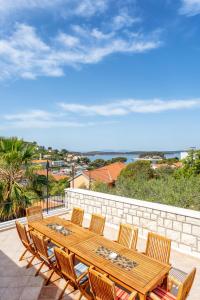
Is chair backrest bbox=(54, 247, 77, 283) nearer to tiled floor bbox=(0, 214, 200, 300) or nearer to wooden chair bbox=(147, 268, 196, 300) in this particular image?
tiled floor bbox=(0, 214, 200, 300)

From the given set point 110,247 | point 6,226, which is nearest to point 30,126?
point 6,226

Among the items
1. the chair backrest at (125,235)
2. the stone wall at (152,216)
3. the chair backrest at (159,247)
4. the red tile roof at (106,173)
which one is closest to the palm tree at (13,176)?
the stone wall at (152,216)

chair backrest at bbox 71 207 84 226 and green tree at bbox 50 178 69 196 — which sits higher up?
chair backrest at bbox 71 207 84 226

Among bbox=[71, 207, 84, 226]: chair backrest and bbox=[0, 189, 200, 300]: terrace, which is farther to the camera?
bbox=[71, 207, 84, 226]: chair backrest

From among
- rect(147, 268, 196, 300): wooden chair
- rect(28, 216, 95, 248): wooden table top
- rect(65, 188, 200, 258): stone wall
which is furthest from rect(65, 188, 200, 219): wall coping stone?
rect(147, 268, 196, 300): wooden chair

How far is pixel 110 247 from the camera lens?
3443 mm

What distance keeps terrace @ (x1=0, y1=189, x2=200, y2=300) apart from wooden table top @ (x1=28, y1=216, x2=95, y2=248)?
65 centimetres

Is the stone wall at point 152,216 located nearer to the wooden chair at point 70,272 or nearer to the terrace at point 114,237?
the terrace at point 114,237

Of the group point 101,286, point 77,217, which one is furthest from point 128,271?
point 77,217

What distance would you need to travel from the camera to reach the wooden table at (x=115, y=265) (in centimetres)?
252

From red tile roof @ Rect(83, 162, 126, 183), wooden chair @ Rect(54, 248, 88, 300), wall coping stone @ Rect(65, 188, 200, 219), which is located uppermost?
wall coping stone @ Rect(65, 188, 200, 219)

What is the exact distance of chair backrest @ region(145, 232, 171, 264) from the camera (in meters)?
3.40

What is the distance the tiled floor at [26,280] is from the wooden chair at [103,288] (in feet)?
3.13

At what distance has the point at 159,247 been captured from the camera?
3.49m
